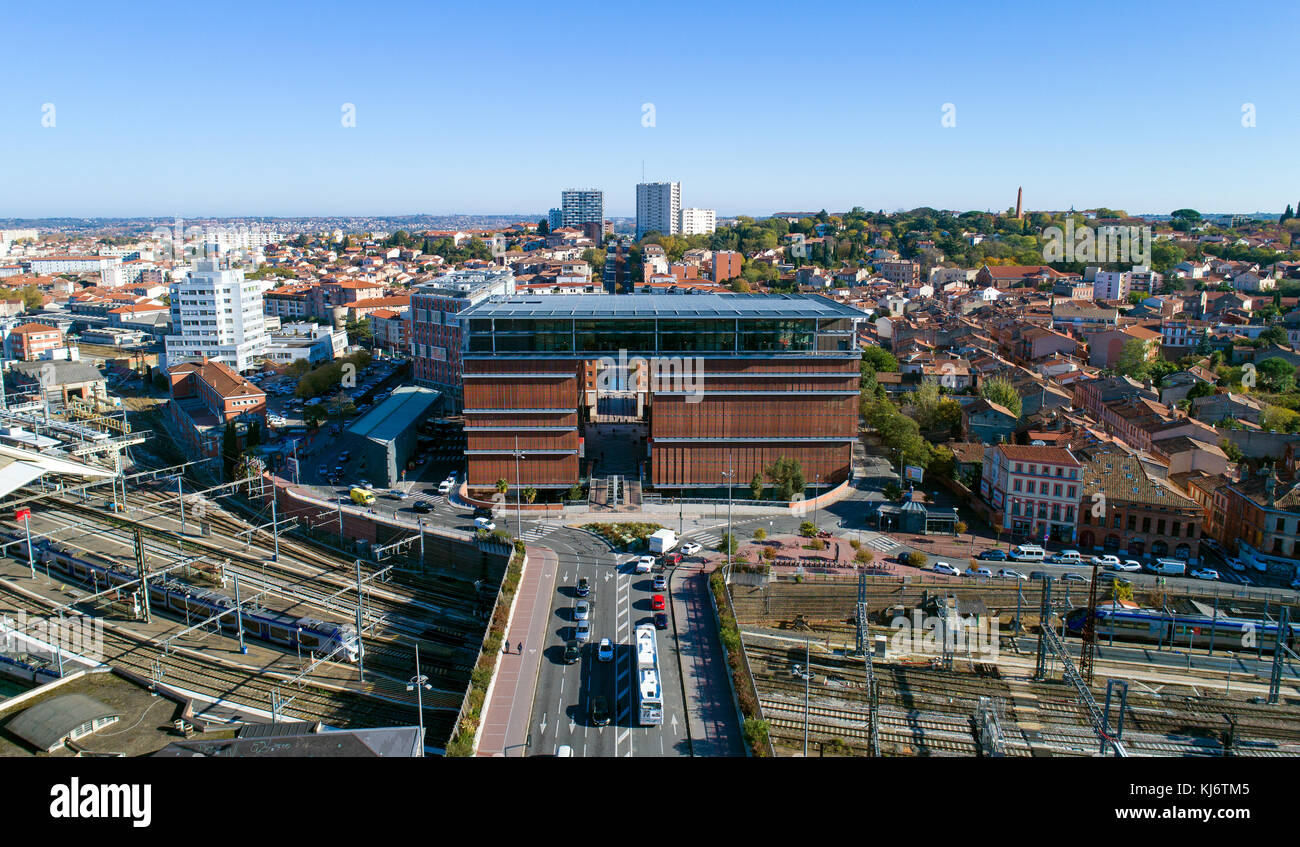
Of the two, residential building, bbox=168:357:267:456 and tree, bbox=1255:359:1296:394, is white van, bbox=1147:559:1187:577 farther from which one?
residential building, bbox=168:357:267:456

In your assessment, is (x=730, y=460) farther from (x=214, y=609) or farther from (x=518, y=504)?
(x=214, y=609)

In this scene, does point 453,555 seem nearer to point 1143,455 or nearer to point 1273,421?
point 1143,455

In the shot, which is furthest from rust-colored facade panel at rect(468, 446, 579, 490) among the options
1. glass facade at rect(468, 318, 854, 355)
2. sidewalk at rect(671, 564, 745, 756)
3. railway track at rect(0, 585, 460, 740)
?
railway track at rect(0, 585, 460, 740)

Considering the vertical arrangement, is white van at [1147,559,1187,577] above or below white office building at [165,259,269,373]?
below

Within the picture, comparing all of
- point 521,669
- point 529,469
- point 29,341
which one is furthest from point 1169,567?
point 29,341

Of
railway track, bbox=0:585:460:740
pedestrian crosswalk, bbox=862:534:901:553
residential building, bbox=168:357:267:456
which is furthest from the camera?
residential building, bbox=168:357:267:456

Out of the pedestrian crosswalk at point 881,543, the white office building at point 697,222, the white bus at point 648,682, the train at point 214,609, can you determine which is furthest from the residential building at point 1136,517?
the white office building at point 697,222

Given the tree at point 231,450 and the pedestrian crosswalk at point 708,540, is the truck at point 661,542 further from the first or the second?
the tree at point 231,450
